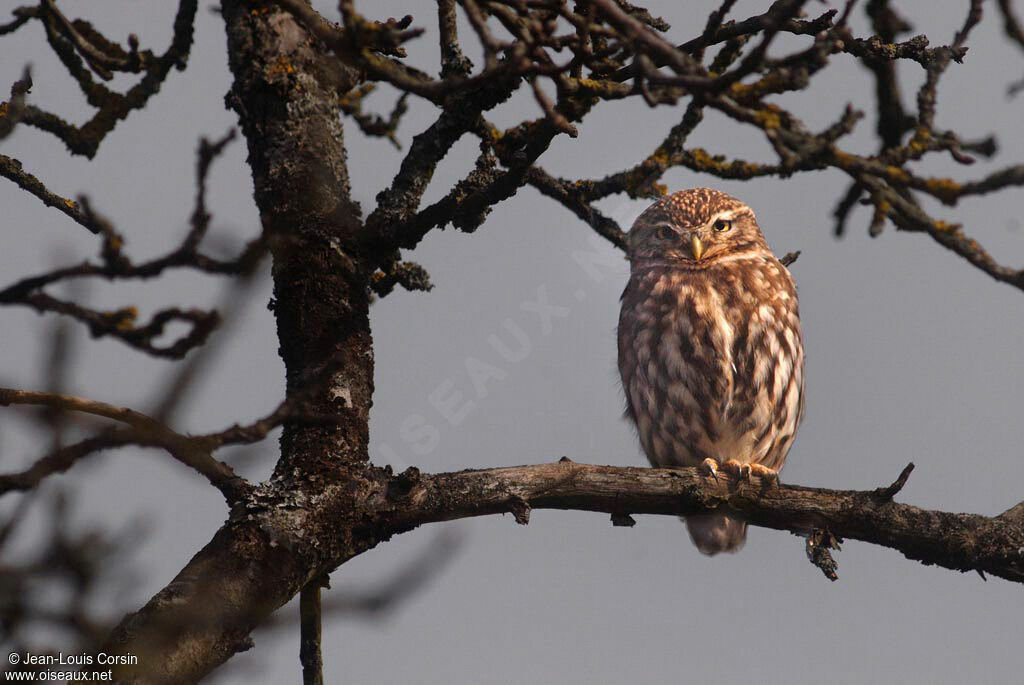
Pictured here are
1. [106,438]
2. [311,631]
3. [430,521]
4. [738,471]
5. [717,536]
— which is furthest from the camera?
[717,536]

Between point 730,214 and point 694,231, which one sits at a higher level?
point 730,214

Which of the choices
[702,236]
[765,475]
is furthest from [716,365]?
[765,475]

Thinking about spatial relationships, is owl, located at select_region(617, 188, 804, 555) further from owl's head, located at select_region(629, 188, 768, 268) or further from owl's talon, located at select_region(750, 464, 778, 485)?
owl's talon, located at select_region(750, 464, 778, 485)

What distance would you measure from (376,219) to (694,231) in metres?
2.73

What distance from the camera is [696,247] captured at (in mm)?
6219

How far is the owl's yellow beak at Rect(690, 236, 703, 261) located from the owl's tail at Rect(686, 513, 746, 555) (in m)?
1.46

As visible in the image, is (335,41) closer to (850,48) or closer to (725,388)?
(850,48)

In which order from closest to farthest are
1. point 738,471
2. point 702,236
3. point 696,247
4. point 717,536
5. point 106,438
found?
point 106,438 < point 738,471 < point 717,536 < point 696,247 < point 702,236

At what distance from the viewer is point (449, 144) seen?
14.1ft

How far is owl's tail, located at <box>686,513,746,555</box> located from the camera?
5852mm

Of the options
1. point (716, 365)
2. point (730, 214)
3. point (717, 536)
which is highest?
point (730, 214)

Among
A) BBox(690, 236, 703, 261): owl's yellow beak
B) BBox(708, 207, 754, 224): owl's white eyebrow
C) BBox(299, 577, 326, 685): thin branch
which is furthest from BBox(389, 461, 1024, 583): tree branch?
BBox(708, 207, 754, 224): owl's white eyebrow

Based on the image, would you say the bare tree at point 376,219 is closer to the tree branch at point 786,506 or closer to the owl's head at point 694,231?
the tree branch at point 786,506

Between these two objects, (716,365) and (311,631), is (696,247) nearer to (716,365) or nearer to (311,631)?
(716,365)
